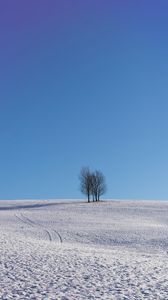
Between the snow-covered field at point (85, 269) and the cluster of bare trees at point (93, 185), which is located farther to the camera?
the cluster of bare trees at point (93, 185)

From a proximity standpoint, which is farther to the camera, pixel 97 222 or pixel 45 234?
pixel 97 222

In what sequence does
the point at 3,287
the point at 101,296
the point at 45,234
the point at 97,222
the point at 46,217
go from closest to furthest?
the point at 101,296
the point at 3,287
the point at 45,234
the point at 97,222
the point at 46,217

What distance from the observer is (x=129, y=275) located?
17016 millimetres

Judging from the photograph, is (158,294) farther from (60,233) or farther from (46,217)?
(46,217)

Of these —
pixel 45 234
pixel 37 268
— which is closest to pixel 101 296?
pixel 37 268

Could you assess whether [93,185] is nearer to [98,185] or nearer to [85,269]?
[98,185]

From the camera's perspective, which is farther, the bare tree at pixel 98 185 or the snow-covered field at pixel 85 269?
the bare tree at pixel 98 185

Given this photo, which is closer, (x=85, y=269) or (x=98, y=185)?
(x=85, y=269)

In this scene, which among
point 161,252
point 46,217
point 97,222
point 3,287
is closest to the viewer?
point 3,287

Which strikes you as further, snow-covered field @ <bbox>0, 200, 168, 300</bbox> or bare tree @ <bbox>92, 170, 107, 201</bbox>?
bare tree @ <bbox>92, 170, 107, 201</bbox>

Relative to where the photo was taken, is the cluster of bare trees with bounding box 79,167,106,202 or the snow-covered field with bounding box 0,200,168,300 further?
the cluster of bare trees with bounding box 79,167,106,202

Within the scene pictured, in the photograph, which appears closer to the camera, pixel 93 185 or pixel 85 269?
pixel 85 269

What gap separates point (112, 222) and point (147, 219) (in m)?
6.81

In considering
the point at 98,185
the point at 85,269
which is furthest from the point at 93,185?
the point at 85,269
